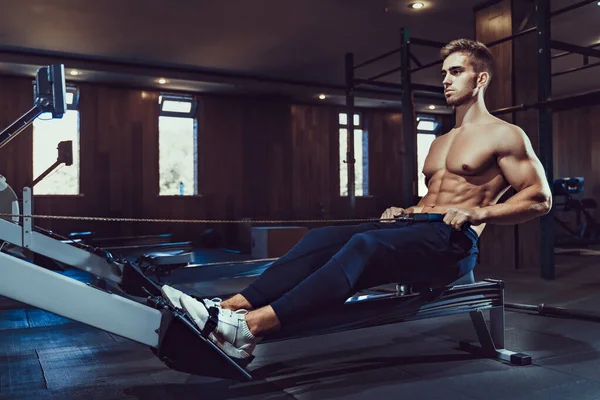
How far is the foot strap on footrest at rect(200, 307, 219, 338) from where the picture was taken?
1.35 m

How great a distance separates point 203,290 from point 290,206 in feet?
17.1

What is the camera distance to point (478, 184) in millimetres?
1771

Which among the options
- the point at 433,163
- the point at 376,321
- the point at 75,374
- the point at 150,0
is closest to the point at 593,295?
the point at 433,163

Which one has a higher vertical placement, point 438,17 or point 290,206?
point 438,17

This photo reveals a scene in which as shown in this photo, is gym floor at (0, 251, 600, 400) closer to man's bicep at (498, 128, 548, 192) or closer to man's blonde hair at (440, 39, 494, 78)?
man's bicep at (498, 128, 548, 192)

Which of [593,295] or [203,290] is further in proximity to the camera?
[203,290]

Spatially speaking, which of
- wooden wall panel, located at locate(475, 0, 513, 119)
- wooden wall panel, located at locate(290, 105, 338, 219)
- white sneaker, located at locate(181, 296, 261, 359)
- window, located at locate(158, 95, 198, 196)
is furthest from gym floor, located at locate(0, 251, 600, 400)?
wooden wall panel, located at locate(290, 105, 338, 219)

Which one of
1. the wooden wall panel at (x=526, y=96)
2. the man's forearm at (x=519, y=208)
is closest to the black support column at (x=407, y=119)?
the wooden wall panel at (x=526, y=96)

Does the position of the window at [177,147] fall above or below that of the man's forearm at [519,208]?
above

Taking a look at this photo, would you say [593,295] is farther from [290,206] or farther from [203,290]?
[290,206]

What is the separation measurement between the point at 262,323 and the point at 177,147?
278 inches

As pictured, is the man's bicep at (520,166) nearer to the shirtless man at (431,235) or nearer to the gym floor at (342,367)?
A: the shirtless man at (431,235)

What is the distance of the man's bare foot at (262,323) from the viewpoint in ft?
4.57

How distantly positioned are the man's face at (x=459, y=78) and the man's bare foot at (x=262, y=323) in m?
1.02
